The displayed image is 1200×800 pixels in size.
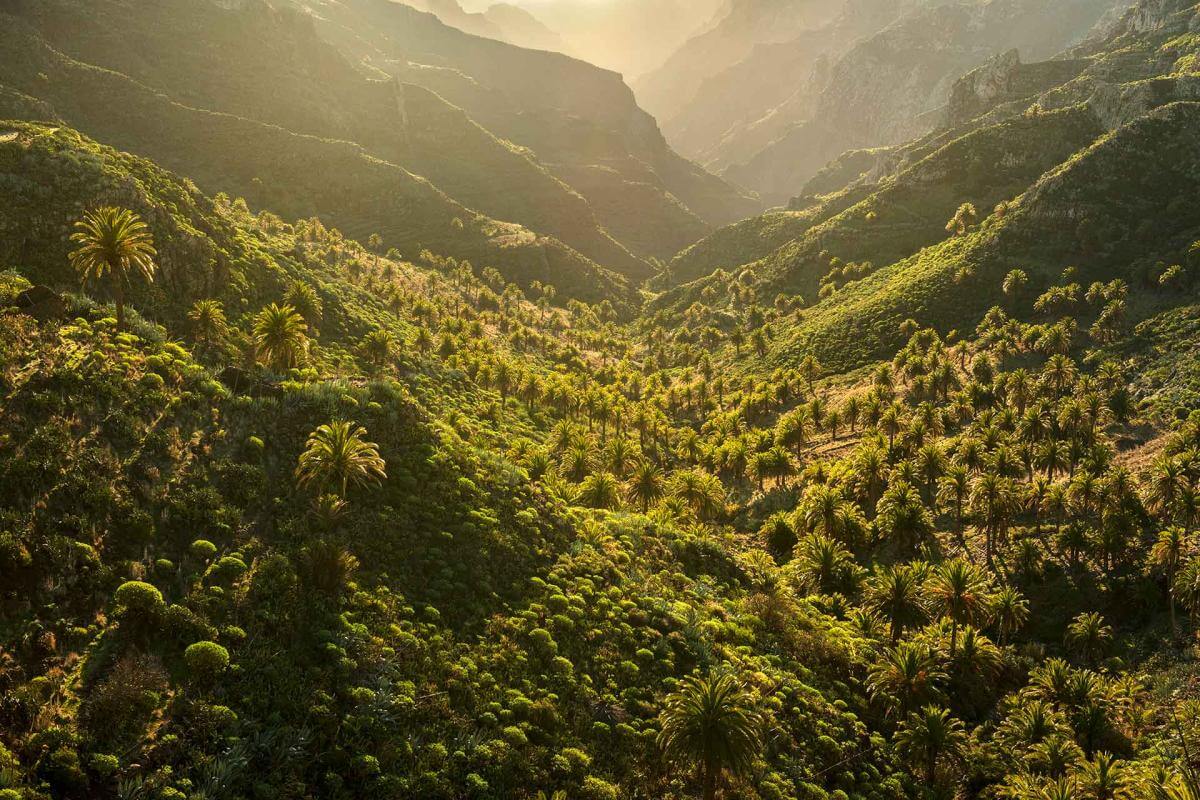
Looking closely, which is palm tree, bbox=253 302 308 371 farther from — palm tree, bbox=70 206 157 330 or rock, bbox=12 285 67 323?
rock, bbox=12 285 67 323

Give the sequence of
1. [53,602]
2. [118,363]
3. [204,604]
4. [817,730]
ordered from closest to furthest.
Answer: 1. [53,602]
2. [204,604]
3. [118,363]
4. [817,730]

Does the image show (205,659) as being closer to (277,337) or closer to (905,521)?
(277,337)

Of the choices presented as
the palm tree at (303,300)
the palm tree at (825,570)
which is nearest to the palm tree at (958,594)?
the palm tree at (825,570)

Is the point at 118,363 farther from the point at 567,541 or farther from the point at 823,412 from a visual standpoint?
the point at 823,412

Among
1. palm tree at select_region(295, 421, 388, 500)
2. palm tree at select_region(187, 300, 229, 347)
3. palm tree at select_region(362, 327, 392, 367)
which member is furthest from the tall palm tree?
palm tree at select_region(362, 327, 392, 367)

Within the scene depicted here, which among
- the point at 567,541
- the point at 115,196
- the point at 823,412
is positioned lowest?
the point at 567,541

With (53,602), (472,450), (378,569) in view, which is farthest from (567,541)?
(53,602)

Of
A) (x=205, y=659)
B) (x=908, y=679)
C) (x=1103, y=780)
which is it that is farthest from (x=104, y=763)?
(x=1103, y=780)
